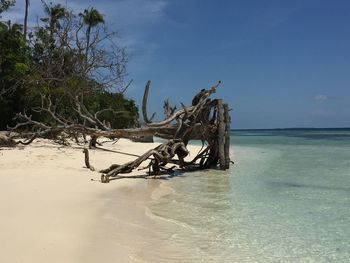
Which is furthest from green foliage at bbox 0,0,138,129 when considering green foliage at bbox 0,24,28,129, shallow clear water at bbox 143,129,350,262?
shallow clear water at bbox 143,129,350,262

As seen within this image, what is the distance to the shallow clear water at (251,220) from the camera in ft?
14.5

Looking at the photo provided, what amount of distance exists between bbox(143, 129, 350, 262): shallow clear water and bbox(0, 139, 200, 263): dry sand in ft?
1.20

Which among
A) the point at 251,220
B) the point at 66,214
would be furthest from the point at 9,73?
the point at 251,220

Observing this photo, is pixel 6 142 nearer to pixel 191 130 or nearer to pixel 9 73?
pixel 191 130

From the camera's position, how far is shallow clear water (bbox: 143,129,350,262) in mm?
4406

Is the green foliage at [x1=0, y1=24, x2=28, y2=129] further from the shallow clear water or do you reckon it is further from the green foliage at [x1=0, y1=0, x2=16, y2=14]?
the shallow clear water

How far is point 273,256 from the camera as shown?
14.3 ft

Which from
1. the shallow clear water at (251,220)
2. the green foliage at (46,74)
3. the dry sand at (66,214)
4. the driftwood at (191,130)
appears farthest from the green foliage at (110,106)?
the shallow clear water at (251,220)

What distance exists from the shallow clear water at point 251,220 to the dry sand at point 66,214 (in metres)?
0.37

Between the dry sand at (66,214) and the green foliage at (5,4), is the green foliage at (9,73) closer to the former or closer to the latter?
the green foliage at (5,4)

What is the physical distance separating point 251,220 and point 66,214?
8.18 ft

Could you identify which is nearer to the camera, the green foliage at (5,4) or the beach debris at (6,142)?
the beach debris at (6,142)

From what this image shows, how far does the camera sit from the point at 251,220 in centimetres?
593

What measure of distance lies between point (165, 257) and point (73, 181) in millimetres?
4397
